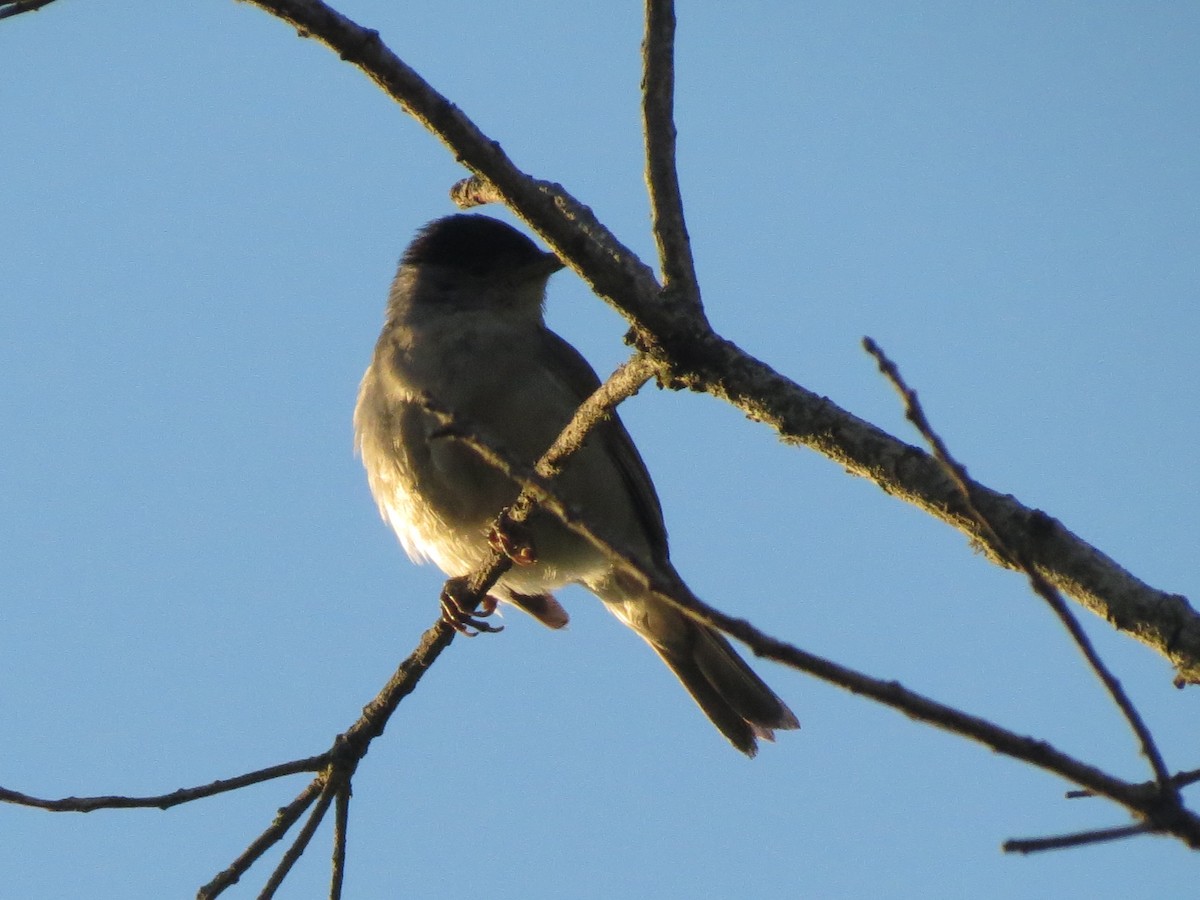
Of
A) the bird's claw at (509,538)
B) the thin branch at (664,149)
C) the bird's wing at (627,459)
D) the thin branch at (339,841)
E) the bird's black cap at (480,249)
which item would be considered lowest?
the thin branch at (339,841)

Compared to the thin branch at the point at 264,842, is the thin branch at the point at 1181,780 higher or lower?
lower

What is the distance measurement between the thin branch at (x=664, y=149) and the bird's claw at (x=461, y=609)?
5.58 ft

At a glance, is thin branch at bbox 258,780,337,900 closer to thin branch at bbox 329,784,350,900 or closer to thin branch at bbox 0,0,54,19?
thin branch at bbox 329,784,350,900

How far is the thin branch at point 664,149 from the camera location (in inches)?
140

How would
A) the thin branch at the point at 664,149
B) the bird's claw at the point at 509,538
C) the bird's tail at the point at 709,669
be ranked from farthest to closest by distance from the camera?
the bird's tail at the point at 709,669 → the bird's claw at the point at 509,538 → the thin branch at the point at 664,149

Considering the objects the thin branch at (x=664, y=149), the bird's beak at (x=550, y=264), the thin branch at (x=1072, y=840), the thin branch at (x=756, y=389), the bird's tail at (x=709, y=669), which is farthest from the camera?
the bird's beak at (x=550, y=264)

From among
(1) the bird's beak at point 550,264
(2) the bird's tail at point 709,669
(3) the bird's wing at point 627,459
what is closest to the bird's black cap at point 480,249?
(1) the bird's beak at point 550,264

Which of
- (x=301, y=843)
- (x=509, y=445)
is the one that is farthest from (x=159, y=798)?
(x=509, y=445)

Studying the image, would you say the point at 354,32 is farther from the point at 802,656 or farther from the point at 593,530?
the point at 802,656

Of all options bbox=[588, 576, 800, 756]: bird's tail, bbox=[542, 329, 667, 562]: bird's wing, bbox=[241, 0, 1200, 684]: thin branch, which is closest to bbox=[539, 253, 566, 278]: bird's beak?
bbox=[542, 329, 667, 562]: bird's wing

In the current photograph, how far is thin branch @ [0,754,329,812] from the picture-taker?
322 cm

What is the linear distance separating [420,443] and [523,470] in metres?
3.66

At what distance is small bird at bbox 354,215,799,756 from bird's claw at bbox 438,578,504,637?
0.69ft

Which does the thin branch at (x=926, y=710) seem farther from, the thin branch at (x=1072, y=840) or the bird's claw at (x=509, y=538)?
the bird's claw at (x=509, y=538)
